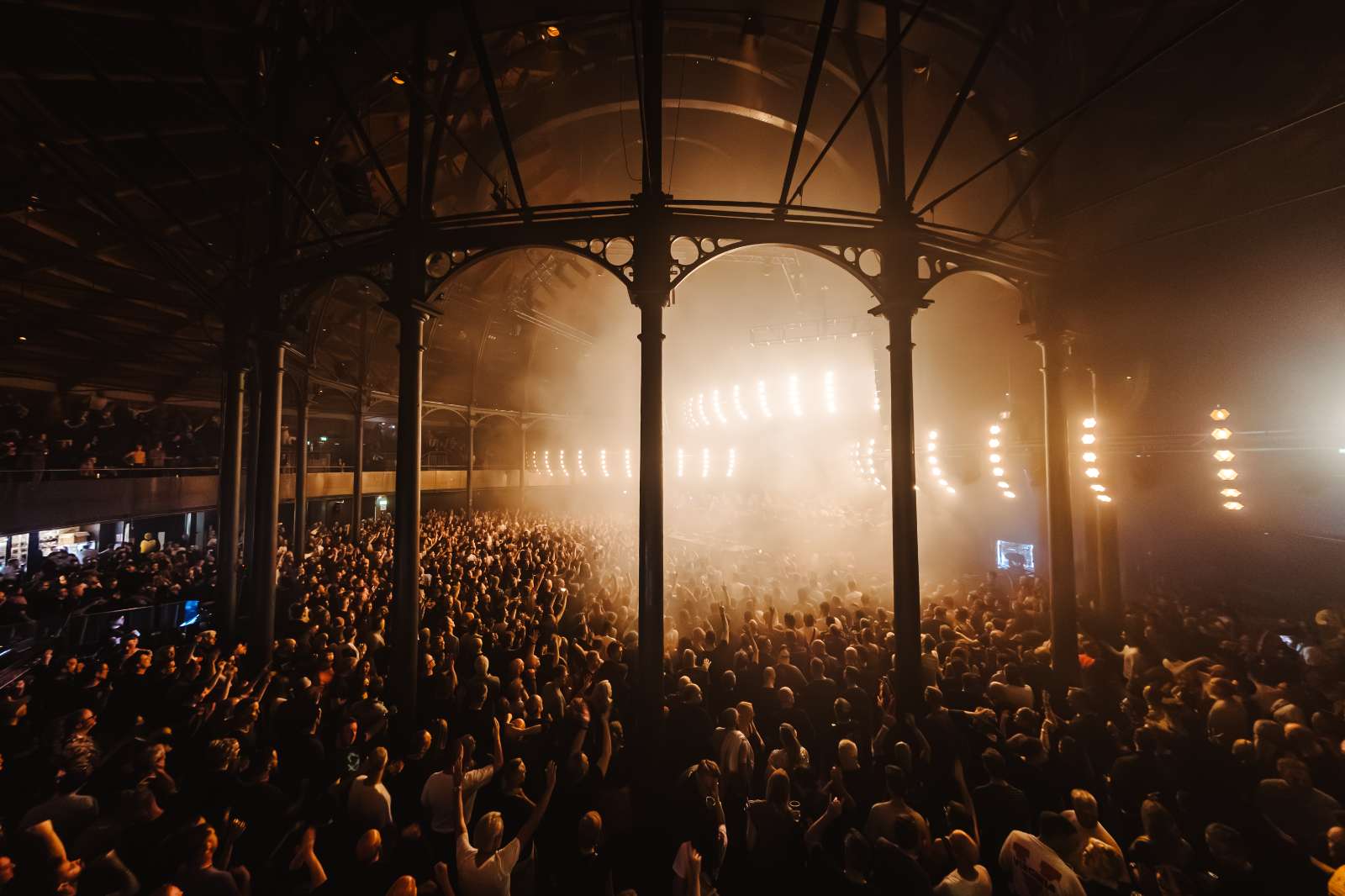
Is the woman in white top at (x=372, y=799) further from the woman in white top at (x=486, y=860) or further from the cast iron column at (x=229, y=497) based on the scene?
the cast iron column at (x=229, y=497)

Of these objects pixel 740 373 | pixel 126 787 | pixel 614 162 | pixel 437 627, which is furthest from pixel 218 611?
pixel 740 373

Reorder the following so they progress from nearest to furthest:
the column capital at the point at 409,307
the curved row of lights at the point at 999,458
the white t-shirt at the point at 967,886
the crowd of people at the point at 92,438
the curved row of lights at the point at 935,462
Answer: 1. the white t-shirt at the point at 967,886
2. the column capital at the point at 409,307
3. the curved row of lights at the point at 999,458
4. the crowd of people at the point at 92,438
5. the curved row of lights at the point at 935,462

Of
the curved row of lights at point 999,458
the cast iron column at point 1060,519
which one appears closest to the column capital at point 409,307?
the cast iron column at point 1060,519

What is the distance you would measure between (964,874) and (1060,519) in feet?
15.5

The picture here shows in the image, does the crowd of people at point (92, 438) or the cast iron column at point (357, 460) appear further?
the cast iron column at point (357, 460)

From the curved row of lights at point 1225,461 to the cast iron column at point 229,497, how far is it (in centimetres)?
1530

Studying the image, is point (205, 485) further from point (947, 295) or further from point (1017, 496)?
point (1017, 496)

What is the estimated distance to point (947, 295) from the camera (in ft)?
40.6

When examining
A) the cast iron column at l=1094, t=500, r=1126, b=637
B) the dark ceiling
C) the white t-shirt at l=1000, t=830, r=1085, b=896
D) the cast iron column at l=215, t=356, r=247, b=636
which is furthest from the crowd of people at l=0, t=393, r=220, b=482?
the cast iron column at l=1094, t=500, r=1126, b=637

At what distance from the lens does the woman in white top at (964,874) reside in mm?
2922

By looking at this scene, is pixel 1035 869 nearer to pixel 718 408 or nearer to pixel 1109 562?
pixel 1109 562

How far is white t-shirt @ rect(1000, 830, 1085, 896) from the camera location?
116 inches

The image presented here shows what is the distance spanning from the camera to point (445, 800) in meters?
3.56

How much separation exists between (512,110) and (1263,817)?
479 inches
